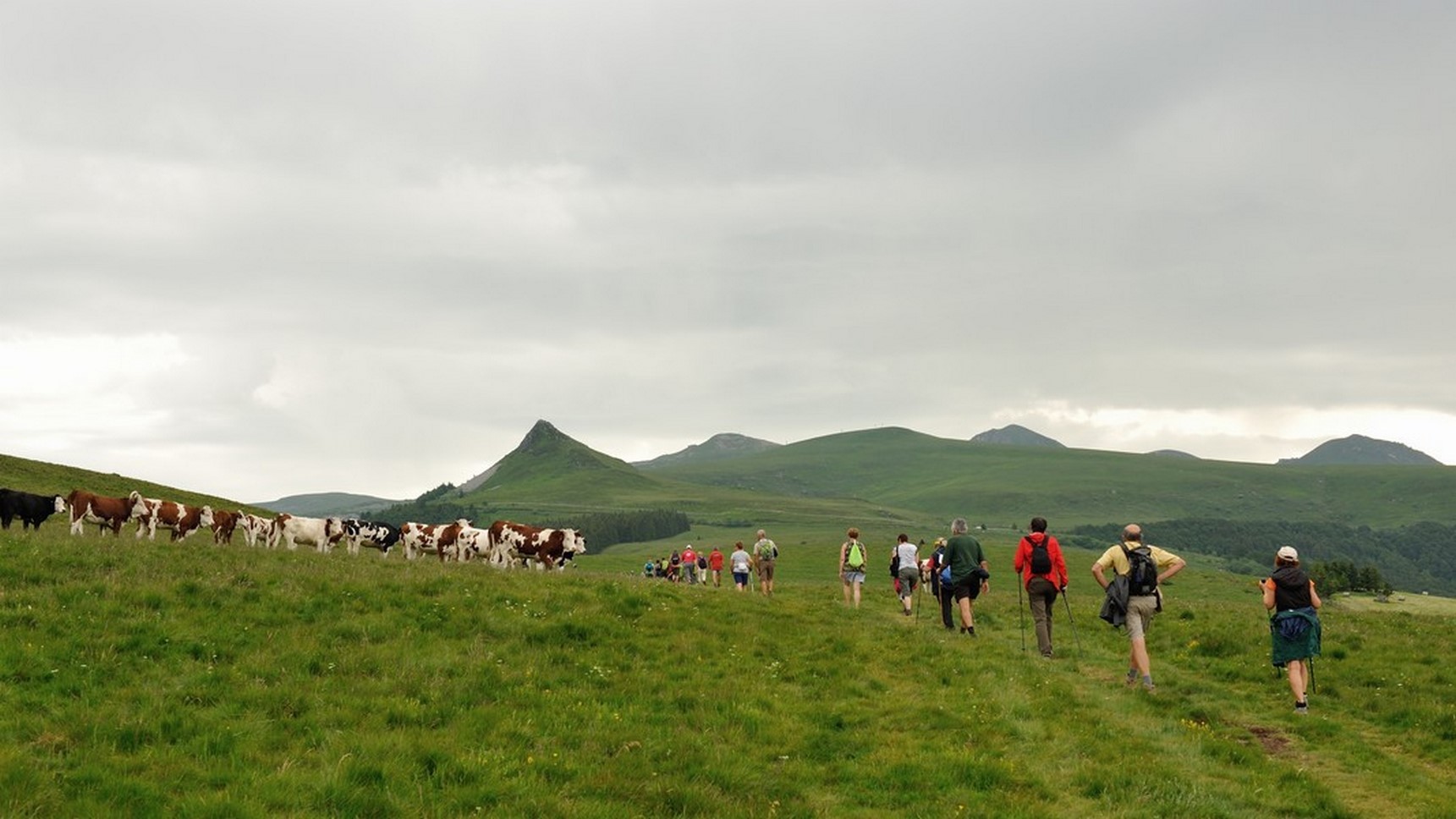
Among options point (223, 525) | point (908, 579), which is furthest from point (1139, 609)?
point (223, 525)

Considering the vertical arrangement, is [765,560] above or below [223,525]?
below

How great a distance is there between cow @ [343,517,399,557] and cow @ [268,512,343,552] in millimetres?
402

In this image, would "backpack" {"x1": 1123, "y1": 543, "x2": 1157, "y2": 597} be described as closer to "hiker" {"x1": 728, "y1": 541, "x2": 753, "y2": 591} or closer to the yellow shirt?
the yellow shirt

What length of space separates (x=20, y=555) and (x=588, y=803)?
595 inches

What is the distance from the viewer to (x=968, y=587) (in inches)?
948

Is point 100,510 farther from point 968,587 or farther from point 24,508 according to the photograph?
point 968,587

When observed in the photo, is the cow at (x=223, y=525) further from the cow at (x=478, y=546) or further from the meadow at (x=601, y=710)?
the meadow at (x=601, y=710)

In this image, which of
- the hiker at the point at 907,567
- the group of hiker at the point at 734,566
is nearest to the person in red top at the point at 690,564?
the group of hiker at the point at 734,566

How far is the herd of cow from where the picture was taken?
31219 millimetres

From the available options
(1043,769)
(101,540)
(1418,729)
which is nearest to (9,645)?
(101,540)

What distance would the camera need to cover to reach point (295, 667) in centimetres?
1434

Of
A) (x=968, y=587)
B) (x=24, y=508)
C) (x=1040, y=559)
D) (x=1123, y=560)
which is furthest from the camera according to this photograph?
(x=24, y=508)

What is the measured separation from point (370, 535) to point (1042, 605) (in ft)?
88.5

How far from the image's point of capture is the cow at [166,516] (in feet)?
105
